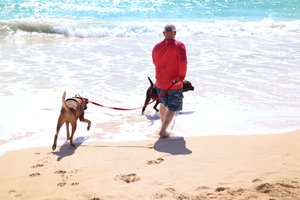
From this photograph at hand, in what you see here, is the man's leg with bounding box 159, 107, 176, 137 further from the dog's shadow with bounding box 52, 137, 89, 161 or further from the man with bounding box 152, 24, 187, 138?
the dog's shadow with bounding box 52, 137, 89, 161

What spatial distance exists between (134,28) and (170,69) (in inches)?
497

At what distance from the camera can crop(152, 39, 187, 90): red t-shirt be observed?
19.3 ft

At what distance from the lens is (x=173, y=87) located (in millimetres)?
6086

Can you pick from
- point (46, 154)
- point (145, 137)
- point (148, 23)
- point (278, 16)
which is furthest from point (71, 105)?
point (278, 16)

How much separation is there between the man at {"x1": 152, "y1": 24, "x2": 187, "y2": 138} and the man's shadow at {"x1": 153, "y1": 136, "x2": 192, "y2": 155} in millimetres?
167

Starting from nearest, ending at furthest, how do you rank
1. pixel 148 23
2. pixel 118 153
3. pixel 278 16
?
pixel 118 153 → pixel 148 23 → pixel 278 16

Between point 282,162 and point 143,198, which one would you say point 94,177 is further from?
point 282,162

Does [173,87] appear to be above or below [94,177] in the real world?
above

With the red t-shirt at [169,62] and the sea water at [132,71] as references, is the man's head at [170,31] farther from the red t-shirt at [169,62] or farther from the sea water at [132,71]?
the sea water at [132,71]

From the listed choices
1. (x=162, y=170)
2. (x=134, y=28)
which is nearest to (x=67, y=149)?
(x=162, y=170)

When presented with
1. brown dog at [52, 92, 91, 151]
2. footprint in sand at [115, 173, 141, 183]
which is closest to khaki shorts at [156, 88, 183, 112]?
brown dog at [52, 92, 91, 151]

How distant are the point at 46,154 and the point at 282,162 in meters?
2.96

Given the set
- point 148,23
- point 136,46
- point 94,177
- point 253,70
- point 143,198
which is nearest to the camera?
point 143,198

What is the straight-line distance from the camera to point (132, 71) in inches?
421
